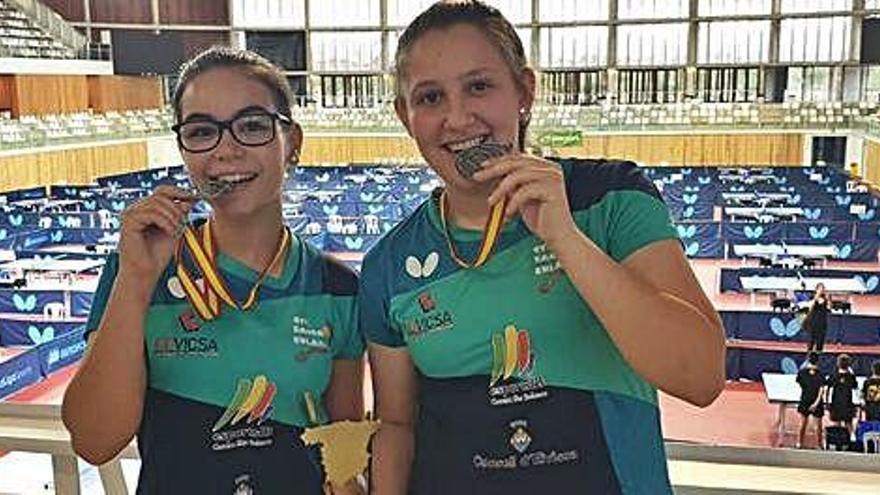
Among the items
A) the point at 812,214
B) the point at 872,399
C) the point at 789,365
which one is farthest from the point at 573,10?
the point at 872,399

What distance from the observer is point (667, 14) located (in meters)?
30.8

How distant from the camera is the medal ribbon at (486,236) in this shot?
1302 millimetres

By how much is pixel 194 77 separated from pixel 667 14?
31163 millimetres

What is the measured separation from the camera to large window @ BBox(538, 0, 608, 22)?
31.4m

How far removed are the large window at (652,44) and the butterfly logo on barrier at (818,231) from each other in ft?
55.3

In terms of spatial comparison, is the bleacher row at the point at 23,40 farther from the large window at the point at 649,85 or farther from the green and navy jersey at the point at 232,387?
the green and navy jersey at the point at 232,387

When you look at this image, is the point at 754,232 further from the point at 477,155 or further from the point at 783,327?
the point at 477,155

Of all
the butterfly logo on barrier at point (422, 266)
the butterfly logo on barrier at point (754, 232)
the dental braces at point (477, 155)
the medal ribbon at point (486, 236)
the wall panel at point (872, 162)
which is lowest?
the butterfly logo on barrier at point (754, 232)

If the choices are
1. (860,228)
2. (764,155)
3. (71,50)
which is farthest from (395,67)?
(71,50)

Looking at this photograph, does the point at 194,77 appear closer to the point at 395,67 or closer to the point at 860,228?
the point at 395,67

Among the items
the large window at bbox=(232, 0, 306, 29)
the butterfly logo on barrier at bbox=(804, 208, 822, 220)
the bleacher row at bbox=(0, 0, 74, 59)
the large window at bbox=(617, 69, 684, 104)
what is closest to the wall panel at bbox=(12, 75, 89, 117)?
the bleacher row at bbox=(0, 0, 74, 59)

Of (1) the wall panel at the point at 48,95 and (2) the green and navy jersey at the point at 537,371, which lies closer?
(2) the green and navy jersey at the point at 537,371

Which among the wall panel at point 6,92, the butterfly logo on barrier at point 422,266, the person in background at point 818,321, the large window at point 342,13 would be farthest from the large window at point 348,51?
the butterfly logo on barrier at point 422,266

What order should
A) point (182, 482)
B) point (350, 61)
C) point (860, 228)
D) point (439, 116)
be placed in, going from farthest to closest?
point (350, 61) → point (860, 228) → point (182, 482) → point (439, 116)
